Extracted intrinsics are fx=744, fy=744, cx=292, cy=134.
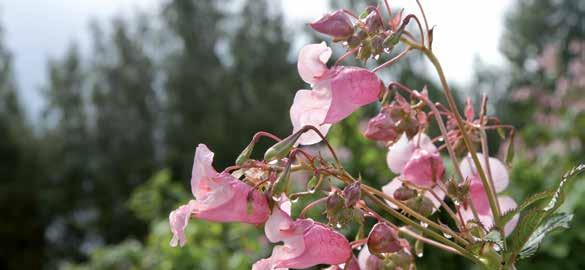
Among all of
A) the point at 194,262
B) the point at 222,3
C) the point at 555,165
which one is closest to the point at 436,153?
the point at 194,262

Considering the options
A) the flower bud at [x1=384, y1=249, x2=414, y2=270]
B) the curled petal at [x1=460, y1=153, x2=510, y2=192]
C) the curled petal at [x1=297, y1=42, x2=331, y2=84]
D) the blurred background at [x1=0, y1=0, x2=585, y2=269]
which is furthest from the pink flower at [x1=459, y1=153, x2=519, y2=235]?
the blurred background at [x1=0, y1=0, x2=585, y2=269]

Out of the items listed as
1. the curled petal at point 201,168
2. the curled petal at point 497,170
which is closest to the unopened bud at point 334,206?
the curled petal at point 201,168

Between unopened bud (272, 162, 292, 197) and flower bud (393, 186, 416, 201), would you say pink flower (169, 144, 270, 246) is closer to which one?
unopened bud (272, 162, 292, 197)

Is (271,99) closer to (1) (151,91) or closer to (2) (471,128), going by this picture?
(1) (151,91)

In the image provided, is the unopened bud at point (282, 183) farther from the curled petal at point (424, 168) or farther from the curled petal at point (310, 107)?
the curled petal at point (424, 168)

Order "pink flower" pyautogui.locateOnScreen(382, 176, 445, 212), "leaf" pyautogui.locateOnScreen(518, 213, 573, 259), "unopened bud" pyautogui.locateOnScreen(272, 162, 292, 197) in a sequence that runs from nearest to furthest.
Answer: "unopened bud" pyautogui.locateOnScreen(272, 162, 292, 197) → "leaf" pyautogui.locateOnScreen(518, 213, 573, 259) → "pink flower" pyautogui.locateOnScreen(382, 176, 445, 212)

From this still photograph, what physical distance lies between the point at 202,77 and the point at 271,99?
4.84ft

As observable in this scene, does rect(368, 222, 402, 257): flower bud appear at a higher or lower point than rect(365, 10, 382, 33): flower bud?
lower

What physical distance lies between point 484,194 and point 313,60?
0.27m

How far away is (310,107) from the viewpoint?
26.8 inches

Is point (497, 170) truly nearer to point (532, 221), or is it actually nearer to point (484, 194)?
point (484, 194)

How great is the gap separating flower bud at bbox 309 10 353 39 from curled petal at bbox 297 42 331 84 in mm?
20

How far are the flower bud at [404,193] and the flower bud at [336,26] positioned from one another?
183 millimetres

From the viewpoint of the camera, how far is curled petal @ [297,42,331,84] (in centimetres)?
69
